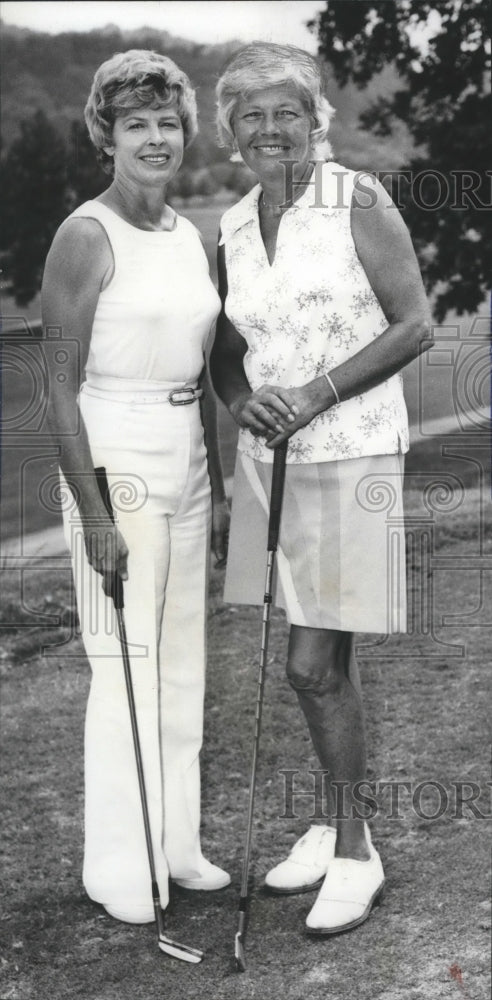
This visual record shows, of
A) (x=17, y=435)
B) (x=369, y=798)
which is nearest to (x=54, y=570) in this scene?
(x=17, y=435)

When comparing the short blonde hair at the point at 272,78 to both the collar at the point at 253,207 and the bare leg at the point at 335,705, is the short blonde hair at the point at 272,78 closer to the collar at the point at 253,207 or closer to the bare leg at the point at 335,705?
the collar at the point at 253,207

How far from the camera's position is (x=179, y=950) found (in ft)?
8.50

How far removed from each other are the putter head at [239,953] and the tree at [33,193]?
10.3ft

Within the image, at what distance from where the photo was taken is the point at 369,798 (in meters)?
3.29

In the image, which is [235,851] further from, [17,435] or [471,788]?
[17,435]

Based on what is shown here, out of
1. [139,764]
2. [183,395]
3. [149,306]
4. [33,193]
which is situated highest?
[33,193]

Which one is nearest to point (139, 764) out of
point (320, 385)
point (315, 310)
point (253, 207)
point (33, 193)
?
point (320, 385)

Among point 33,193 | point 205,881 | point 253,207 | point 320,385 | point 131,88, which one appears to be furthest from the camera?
point 33,193

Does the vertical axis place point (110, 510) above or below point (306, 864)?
above

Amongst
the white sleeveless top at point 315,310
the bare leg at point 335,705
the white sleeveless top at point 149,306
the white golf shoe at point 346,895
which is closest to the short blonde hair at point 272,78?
the white sleeveless top at point 315,310

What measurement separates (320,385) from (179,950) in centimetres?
121

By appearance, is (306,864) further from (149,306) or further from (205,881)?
(149,306)

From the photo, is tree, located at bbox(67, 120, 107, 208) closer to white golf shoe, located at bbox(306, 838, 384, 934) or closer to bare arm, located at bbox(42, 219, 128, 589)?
bare arm, located at bbox(42, 219, 128, 589)

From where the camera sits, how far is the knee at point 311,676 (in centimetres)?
265
